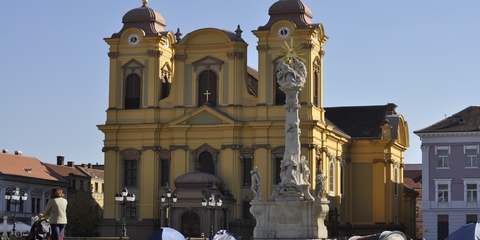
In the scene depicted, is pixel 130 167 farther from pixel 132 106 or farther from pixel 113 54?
pixel 113 54

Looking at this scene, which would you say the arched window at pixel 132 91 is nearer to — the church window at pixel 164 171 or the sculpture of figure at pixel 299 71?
the church window at pixel 164 171

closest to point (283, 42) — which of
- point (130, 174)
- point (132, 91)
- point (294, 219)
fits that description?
point (132, 91)

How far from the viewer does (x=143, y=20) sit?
238 ft

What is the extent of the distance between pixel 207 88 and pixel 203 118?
6.95 feet

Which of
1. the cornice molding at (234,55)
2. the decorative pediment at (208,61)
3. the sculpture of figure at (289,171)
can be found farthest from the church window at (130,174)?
the sculpture of figure at (289,171)

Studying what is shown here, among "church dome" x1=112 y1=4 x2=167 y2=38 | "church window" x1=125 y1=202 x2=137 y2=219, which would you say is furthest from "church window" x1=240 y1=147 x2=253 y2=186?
"church dome" x1=112 y1=4 x2=167 y2=38

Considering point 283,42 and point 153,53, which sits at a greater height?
point 283,42

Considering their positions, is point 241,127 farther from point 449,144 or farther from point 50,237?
point 50,237

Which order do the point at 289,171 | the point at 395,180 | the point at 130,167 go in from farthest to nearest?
the point at 395,180 < the point at 130,167 < the point at 289,171

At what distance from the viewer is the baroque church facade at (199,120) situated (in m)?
68.8

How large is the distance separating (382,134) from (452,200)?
31.5 feet

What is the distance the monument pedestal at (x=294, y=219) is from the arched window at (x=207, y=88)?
2667 centimetres

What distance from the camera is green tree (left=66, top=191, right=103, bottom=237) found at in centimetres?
8169

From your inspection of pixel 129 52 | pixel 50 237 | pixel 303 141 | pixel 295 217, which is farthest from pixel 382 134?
pixel 50 237
